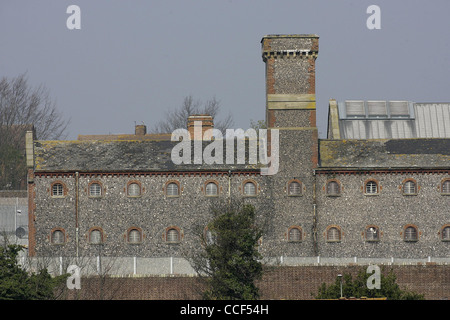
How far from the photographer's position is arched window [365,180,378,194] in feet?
182

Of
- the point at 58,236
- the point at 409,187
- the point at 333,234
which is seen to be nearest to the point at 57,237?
the point at 58,236

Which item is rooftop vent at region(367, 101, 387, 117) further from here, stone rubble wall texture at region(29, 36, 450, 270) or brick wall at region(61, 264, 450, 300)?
brick wall at region(61, 264, 450, 300)

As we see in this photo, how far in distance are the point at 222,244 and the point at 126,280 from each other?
611 cm

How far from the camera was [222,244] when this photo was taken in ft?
143

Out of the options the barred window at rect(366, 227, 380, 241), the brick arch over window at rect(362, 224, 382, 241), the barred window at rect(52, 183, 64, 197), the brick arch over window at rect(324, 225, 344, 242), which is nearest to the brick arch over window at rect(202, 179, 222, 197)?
the brick arch over window at rect(324, 225, 344, 242)

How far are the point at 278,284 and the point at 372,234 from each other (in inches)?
347

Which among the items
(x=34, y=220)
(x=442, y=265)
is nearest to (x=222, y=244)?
(x=442, y=265)

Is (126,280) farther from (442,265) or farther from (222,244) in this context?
(442,265)

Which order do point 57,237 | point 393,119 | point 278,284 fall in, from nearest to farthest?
point 278,284 < point 57,237 < point 393,119

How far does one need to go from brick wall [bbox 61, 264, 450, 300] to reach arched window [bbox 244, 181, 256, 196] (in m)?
7.68

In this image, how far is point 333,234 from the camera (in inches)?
2169

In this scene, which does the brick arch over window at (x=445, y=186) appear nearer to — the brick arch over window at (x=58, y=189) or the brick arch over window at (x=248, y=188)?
the brick arch over window at (x=248, y=188)

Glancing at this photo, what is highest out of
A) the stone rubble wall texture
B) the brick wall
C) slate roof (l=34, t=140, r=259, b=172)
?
slate roof (l=34, t=140, r=259, b=172)

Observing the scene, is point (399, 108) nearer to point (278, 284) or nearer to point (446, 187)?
point (446, 187)
